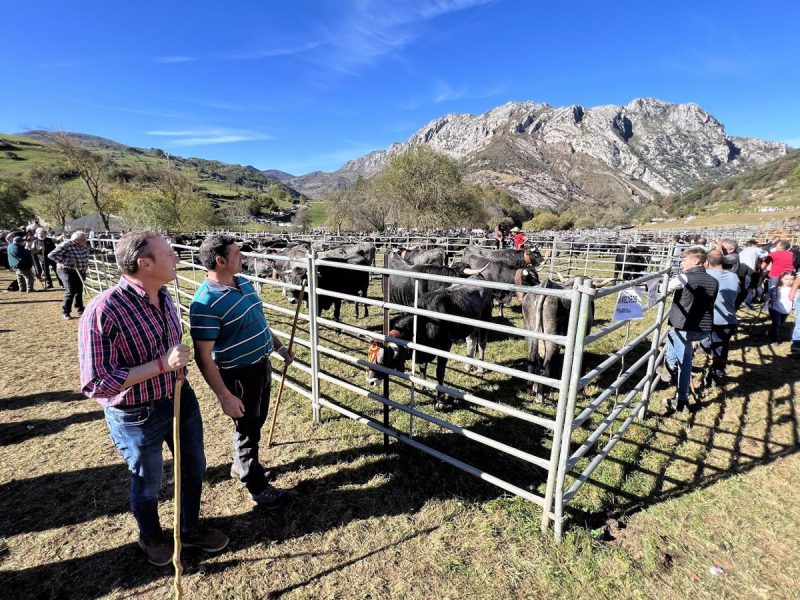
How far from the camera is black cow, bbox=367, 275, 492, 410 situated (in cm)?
456

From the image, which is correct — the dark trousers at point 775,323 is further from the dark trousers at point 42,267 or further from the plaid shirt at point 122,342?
the dark trousers at point 42,267

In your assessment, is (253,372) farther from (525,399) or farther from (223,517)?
(525,399)

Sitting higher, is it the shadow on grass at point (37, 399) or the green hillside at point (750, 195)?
the green hillside at point (750, 195)

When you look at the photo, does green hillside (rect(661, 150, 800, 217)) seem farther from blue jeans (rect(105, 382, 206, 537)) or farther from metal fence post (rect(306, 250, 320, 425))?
blue jeans (rect(105, 382, 206, 537))

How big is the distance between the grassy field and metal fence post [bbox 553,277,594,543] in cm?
27

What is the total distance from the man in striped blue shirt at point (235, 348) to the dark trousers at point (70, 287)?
875 cm

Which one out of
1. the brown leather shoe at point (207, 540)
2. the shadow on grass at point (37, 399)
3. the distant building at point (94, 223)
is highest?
the distant building at point (94, 223)

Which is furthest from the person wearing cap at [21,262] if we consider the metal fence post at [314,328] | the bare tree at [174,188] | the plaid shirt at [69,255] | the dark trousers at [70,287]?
the bare tree at [174,188]

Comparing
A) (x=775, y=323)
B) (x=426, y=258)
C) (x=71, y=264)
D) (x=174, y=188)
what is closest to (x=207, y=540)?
(x=71, y=264)

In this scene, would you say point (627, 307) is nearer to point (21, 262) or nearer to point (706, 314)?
point (706, 314)

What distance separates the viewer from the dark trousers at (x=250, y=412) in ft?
9.57

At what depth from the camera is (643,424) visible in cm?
466

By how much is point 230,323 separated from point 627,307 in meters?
3.80

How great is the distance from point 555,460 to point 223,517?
9.33ft
